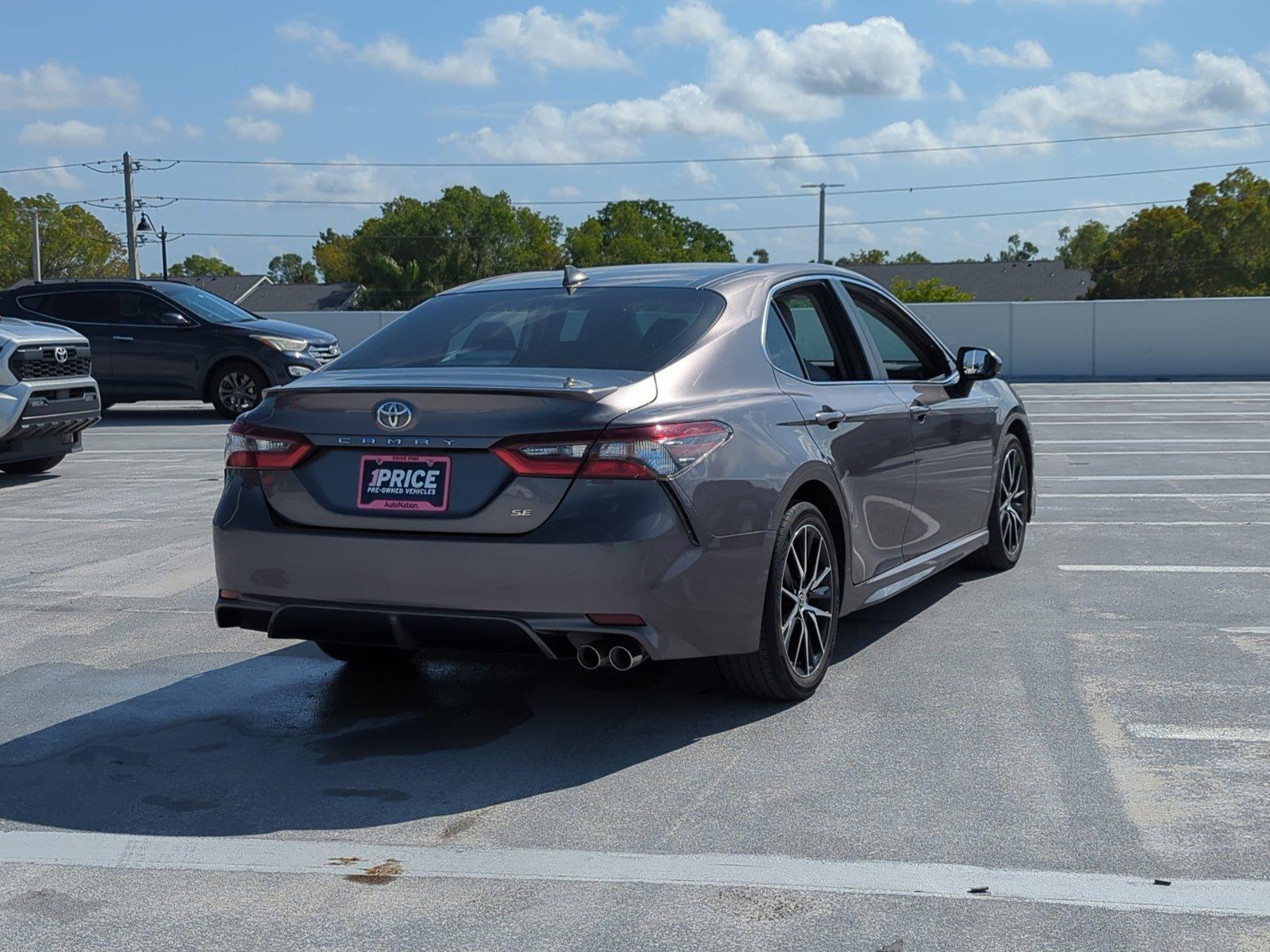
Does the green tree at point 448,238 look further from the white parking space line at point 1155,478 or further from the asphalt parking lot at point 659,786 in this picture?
the asphalt parking lot at point 659,786

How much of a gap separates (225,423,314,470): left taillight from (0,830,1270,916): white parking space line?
1.32m

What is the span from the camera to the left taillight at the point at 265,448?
4887 mm

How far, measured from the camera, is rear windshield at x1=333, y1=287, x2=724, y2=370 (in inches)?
202

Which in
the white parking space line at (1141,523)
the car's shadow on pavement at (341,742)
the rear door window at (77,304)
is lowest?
the car's shadow on pavement at (341,742)

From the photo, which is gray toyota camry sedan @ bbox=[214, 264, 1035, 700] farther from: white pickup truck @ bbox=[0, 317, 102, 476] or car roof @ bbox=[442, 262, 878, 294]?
white pickup truck @ bbox=[0, 317, 102, 476]

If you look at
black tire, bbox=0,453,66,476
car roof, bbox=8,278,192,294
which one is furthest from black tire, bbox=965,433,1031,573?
→ car roof, bbox=8,278,192,294

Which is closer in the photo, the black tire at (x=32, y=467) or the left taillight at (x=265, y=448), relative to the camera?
the left taillight at (x=265, y=448)

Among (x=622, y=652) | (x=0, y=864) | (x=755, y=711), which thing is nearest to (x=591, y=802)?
(x=622, y=652)

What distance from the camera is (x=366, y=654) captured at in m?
5.93

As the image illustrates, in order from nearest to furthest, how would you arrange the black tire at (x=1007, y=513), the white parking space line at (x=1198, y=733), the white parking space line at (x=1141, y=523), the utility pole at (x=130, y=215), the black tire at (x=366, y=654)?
the white parking space line at (x=1198, y=733) → the black tire at (x=366, y=654) → the black tire at (x=1007, y=513) → the white parking space line at (x=1141, y=523) → the utility pole at (x=130, y=215)

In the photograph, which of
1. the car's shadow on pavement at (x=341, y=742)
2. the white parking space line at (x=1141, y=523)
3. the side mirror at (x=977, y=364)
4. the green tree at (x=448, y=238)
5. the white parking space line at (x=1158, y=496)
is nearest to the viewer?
the car's shadow on pavement at (x=341, y=742)

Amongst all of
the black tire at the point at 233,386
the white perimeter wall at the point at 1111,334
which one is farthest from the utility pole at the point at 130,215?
the black tire at the point at 233,386

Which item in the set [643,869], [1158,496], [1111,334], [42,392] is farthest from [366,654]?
[1111,334]

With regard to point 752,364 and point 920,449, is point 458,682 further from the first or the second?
point 920,449
